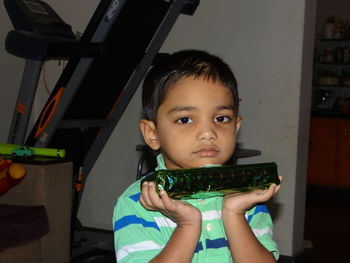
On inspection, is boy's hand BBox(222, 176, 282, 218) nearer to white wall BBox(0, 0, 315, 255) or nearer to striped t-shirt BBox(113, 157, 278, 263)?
striped t-shirt BBox(113, 157, 278, 263)

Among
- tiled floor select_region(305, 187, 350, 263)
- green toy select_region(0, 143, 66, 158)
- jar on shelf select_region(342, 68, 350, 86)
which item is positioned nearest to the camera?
green toy select_region(0, 143, 66, 158)

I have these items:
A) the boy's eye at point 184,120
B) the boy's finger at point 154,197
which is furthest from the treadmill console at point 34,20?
the boy's finger at point 154,197

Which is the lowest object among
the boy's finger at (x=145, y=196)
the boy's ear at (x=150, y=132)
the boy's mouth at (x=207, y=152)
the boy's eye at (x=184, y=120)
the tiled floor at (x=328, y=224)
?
the tiled floor at (x=328, y=224)

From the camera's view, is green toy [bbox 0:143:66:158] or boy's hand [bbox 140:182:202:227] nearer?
boy's hand [bbox 140:182:202:227]

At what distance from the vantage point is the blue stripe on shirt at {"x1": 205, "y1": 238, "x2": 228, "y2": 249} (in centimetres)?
97

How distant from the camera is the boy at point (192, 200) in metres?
0.91

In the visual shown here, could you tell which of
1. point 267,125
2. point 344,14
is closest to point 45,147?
point 267,125

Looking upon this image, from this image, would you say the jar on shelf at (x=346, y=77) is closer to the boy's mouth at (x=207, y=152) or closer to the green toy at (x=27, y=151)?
the green toy at (x=27, y=151)

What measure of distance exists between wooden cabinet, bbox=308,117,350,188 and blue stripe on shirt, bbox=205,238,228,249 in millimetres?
4619

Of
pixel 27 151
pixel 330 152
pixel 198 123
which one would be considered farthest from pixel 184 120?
pixel 330 152

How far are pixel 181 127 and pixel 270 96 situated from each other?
1.98 meters

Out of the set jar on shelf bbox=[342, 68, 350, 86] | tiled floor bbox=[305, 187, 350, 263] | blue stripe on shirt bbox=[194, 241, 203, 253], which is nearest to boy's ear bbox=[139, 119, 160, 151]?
blue stripe on shirt bbox=[194, 241, 203, 253]

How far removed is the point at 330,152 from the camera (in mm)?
5402

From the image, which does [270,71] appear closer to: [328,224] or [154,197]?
[328,224]
